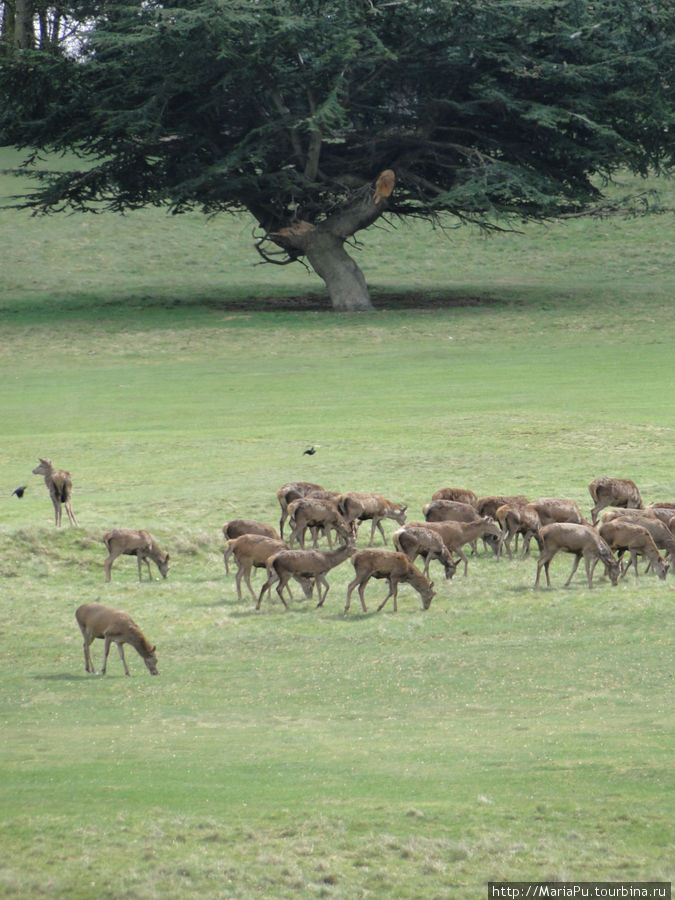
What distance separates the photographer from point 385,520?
23.0 meters

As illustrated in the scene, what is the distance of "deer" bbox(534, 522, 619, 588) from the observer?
701 inches

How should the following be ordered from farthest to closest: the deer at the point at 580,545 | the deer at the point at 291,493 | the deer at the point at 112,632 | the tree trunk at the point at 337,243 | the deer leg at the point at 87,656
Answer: the tree trunk at the point at 337,243, the deer at the point at 291,493, the deer at the point at 580,545, the deer leg at the point at 87,656, the deer at the point at 112,632

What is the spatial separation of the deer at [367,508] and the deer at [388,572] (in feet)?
9.85

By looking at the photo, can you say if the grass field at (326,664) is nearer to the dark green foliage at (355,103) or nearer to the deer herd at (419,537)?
A: the deer herd at (419,537)

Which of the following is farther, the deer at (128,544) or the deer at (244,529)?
the deer at (244,529)

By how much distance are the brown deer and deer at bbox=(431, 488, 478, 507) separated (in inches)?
75.9

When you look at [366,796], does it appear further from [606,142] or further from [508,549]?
[606,142]

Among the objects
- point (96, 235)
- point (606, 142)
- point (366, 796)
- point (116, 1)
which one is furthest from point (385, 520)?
point (96, 235)

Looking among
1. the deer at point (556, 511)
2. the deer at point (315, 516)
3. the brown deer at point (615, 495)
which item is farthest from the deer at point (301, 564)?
the brown deer at point (615, 495)

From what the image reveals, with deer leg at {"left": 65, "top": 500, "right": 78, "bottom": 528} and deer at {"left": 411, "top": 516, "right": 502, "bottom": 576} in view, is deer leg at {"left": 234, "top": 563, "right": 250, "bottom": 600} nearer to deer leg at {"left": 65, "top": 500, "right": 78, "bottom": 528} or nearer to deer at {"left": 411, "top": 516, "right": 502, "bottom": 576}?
deer at {"left": 411, "top": 516, "right": 502, "bottom": 576}

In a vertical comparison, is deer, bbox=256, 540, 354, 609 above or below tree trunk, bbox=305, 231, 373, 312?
below

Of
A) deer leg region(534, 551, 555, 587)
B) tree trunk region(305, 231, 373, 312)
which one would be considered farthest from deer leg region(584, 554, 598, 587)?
tree trunk region(305, 231, 373, 312)

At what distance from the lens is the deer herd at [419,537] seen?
17.2 metres

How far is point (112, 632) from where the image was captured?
14.3 meters
